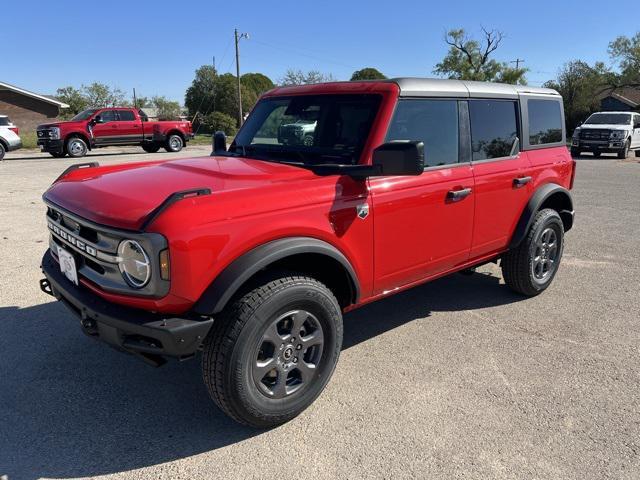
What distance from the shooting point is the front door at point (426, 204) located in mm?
3297

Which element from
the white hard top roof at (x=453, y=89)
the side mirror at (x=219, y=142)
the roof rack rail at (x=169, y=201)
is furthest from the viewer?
the side mirror at (x=219, y=142)

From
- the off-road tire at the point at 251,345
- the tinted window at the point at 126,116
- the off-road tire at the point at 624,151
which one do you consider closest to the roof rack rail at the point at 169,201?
the off-road tire at the point at 251,345

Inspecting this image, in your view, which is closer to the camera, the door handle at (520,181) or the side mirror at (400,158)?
the side mirror at (400,158)

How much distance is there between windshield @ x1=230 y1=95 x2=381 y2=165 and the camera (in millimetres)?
3371

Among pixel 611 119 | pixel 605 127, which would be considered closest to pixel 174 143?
pixel 605 127

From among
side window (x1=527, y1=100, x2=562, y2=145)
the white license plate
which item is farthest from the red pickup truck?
side window (x1=527, y1=100, x2=562, y2=145)

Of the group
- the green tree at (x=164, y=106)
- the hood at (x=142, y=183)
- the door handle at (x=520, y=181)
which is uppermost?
the green tree at (x=164, y=106)

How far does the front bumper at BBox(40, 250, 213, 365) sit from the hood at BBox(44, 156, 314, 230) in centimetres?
44

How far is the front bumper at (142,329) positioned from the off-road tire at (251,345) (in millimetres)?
136

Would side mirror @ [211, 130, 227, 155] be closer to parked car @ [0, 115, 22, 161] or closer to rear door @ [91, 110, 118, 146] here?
rear door @ [91, 110, 118, 146]

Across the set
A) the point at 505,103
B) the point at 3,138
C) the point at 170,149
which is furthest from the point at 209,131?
the point at 505,103

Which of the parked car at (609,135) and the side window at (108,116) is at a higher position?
the side window at (108,116)

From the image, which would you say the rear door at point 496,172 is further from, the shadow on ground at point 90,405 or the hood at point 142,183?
the hood at point 142,183

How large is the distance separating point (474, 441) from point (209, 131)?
4291 cm
